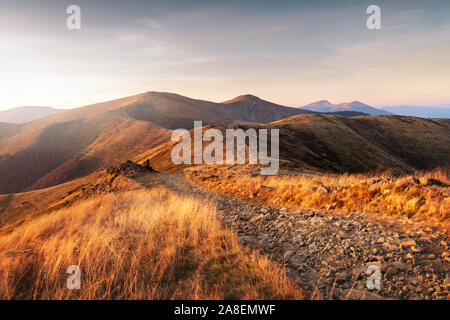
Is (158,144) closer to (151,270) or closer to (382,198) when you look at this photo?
(382,198)

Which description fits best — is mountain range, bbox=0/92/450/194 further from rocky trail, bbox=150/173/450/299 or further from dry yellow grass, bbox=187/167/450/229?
rocky trail, bbox=150/173/450/299

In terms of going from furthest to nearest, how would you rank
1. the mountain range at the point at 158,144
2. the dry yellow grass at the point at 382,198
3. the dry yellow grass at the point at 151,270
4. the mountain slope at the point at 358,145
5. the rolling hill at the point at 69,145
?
the rolling hill at the point at 69,145 → the mountain range at the point at 158,144 → the mountain slope at the point at 358,145 → the dry yellow grass at the point at 382,198 → the dry yellow grass at the point at 151,270

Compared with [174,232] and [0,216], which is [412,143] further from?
[0,216]

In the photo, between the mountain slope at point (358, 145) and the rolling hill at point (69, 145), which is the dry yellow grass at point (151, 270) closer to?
the mountain slope at point (358, 145)

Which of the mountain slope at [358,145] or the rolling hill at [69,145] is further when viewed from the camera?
the rolling hill at [69,145]

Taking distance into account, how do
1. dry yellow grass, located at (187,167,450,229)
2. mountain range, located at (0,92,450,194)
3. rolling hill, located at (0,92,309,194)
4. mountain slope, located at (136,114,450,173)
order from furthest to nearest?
rolling hill, located at (0,92,309,194)
mountain range, located at (0,92,450,194)
mountain slope, located at (136,114,450,173)
dry yellow grass, located at (187,167,450,229)

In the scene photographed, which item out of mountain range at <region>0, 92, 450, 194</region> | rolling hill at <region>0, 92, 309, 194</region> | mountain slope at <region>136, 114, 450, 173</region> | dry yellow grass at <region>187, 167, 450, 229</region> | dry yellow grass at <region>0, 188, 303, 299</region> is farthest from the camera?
rolling hill at <region>0, 92, 309, 194</region>

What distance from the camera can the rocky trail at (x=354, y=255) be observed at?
329cm

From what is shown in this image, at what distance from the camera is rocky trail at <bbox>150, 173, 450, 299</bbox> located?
329 centimetres

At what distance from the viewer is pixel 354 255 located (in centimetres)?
422

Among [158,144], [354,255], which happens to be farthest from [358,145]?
[158,144]

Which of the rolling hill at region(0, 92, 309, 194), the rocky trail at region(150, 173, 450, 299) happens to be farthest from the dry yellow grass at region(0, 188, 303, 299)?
→ the rolling hill at region(0, 92, 309, 194)

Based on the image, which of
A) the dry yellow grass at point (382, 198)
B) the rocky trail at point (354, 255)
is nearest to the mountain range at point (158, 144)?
the dry yellow grass at point (382, 198)
